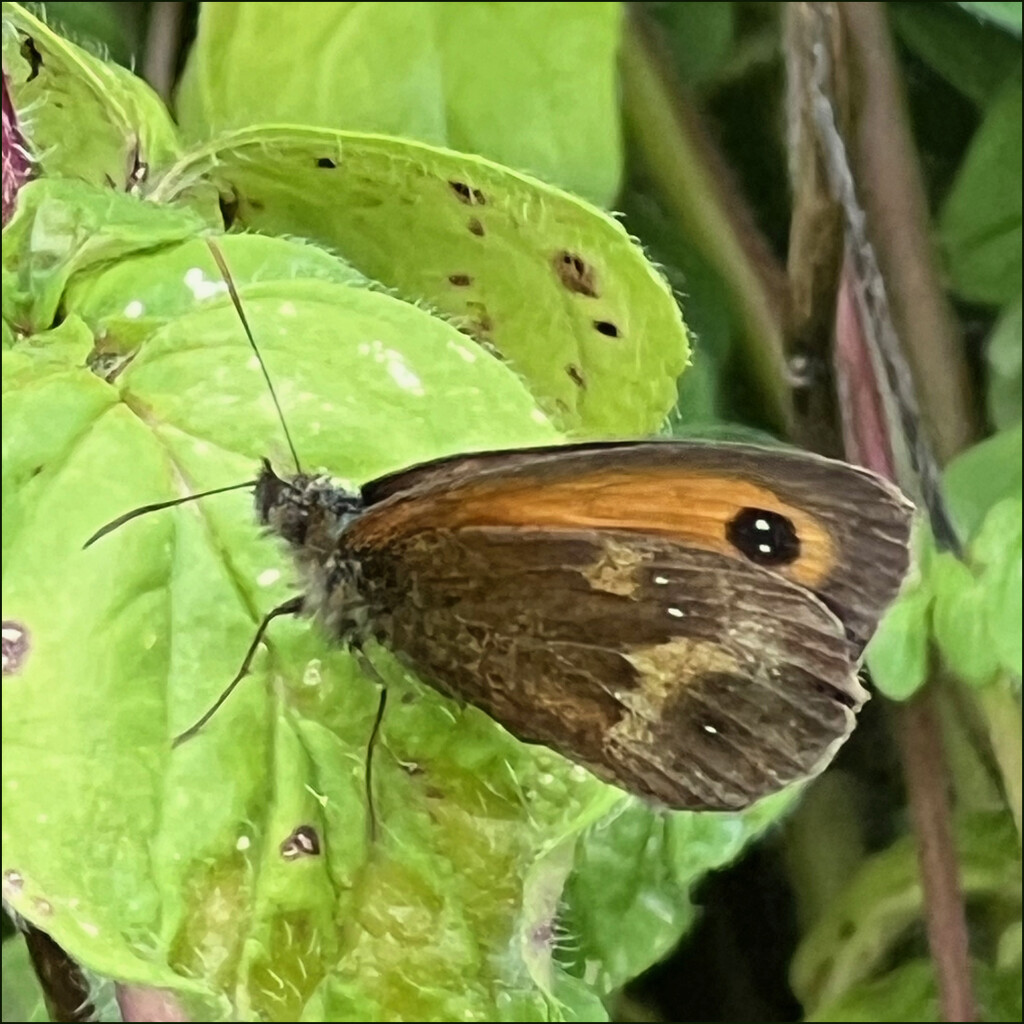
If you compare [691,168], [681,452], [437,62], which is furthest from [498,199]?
[691,168]

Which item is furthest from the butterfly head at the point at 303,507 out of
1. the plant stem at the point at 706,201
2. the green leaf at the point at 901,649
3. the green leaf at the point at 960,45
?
the green leaf at the point at 960,45

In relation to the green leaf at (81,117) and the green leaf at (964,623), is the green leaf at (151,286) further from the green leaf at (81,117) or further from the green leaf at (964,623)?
the green leaf at (964,623)

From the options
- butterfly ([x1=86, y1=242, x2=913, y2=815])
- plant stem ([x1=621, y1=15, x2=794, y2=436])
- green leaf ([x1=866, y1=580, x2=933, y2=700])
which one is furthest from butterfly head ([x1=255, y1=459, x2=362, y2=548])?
plant stem ([x1=621, y1=15, x2=794, y2=436])

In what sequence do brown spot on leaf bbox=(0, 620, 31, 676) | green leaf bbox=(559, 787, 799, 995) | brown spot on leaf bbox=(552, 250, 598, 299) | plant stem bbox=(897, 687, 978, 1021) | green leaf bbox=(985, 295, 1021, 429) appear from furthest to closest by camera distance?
green leaf bbox=(985, 295, 1021, 429), plant stem bbox=(897, 687, 978, 1021), green leaf bbox=(559, 787, 799, 995), brown spot on leaf bbox=(552, 250, 598, 299), brown spot on leaf bbox=(0, 620, 31, 676)

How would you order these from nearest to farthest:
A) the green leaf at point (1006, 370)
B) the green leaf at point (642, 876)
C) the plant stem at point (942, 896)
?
the green leaf at point (642, 876) < the plant stem at point (942, 896) < the green leaf at point (1006, 370)

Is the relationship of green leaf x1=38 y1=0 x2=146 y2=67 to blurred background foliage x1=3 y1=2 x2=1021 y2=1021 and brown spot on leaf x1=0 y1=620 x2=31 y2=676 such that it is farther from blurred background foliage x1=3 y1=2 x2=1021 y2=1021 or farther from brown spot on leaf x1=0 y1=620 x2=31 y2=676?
brown spot on leaf x1=0 y1=620 x2=31 y2=676

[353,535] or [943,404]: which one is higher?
[353,535]

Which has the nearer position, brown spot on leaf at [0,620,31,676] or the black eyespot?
brown spot on leaf at [0,620,31,676]

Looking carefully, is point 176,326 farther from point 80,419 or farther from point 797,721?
point 797,721
